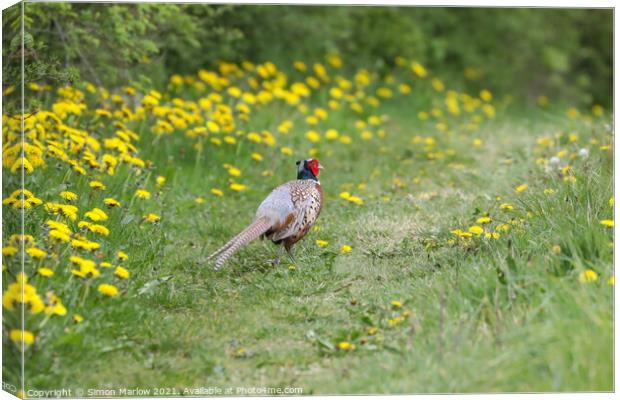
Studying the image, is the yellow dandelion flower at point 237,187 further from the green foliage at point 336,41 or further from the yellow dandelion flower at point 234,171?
the green foliage at point 336,41

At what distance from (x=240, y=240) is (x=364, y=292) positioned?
923 millimetres

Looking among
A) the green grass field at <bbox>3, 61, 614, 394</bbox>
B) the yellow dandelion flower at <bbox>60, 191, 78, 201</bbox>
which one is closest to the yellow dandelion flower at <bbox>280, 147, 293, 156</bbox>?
the green grass field at <bbox>3, 61, 614, 394</bbox>

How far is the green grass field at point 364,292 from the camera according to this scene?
16.5 ft

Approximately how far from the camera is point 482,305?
17.8ft

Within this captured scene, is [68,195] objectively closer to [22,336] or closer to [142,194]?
[142,194]

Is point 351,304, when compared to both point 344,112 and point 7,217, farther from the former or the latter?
point 344,112

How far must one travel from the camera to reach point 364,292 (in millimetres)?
6398

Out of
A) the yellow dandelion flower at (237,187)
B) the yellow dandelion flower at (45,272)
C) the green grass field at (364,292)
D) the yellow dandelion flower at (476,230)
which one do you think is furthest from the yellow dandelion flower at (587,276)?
the yellow dandelion flower at (237,187)

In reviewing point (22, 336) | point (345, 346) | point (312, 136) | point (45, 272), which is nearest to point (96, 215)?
point (45, 272)

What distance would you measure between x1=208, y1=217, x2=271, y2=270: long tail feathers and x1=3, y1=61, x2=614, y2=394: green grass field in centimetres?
20

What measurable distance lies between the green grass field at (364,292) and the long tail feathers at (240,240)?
20 cm

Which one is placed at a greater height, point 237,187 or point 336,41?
point 336,41

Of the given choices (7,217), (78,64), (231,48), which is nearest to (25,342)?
(7,217)

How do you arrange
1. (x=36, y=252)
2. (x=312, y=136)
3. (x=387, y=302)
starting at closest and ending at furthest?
(x=36, y=252), (x=387, y=302), (x=312, y=136)
